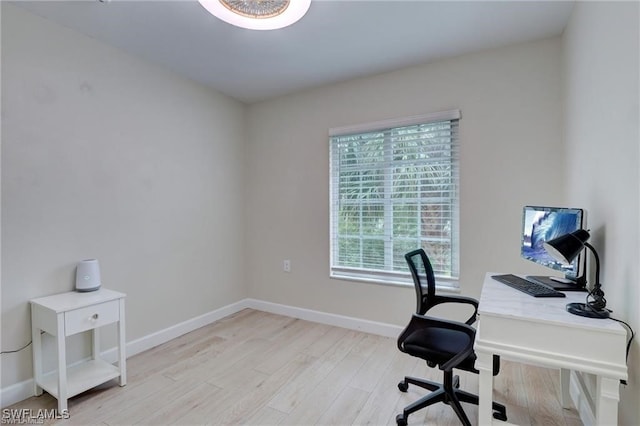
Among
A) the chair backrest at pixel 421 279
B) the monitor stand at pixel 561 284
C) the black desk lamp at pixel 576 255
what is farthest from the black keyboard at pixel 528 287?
the chair backrest at pixel 421 279

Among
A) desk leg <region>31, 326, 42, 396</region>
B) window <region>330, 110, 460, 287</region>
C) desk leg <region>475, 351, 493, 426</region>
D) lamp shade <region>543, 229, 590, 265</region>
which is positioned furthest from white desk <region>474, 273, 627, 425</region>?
desk leg <region>31, 326, 42, 396</region>

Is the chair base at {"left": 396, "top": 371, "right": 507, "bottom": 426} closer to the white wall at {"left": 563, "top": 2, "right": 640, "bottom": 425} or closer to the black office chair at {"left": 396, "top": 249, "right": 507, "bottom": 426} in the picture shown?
the black office chair at {"left": 396, "top": 249, "right": 507, "bottom": 426}

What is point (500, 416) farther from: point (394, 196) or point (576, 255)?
point (394, 196)

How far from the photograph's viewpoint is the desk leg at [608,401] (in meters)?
1.12

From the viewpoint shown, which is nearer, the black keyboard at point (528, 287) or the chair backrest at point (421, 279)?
the black keyboard at point (528, 287)

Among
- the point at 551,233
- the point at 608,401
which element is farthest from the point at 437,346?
the point at 551,233

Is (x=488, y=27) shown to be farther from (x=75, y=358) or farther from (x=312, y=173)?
(x=75, y=358)

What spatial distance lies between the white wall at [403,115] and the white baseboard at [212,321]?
0.27ft

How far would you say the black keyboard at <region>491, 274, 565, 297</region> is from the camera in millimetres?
1505

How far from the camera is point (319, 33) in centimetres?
224

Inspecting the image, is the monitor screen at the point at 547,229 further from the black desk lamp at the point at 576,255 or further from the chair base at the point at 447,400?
the chair base at the point at 447,400

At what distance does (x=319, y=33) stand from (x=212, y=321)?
9.42 ft

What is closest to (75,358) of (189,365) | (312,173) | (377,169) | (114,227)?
(189,365)

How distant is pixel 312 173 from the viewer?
3.30 m
